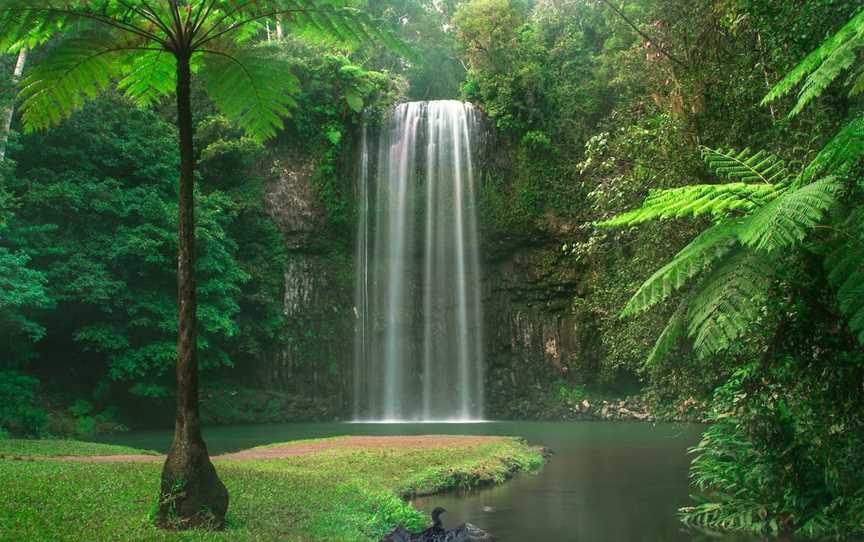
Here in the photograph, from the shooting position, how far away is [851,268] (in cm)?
476

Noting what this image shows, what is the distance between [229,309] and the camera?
22.9 metres

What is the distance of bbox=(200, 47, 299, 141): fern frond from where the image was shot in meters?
6.95

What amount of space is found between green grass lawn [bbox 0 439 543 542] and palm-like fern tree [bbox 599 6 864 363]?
3.92 metres

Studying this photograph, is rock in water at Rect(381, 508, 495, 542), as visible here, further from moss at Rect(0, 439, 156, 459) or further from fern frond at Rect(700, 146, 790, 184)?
moss at Rect(0, 439, 156, 459)

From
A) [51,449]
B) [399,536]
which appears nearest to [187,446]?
[399,536]

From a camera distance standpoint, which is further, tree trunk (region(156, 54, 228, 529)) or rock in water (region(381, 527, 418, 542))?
rock in water (region(381, 527, 418, 542))

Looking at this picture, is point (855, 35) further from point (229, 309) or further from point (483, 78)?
point (483, 78)

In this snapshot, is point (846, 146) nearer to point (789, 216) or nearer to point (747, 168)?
point (789, 216)

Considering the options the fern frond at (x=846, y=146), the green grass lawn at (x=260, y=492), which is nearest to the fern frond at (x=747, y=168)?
the fern frond at (x=846, y=146)

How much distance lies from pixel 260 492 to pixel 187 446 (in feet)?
7.12

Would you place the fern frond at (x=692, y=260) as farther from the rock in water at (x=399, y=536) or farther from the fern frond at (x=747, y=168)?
the rock in water at (x=399, y=536)

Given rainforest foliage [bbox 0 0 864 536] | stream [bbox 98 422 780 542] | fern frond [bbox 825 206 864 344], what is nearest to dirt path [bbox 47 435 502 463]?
stream [bbox 98 422 780 542]

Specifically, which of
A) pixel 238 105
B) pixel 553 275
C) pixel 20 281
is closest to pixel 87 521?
pixel 238 105

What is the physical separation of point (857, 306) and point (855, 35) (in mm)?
1760
